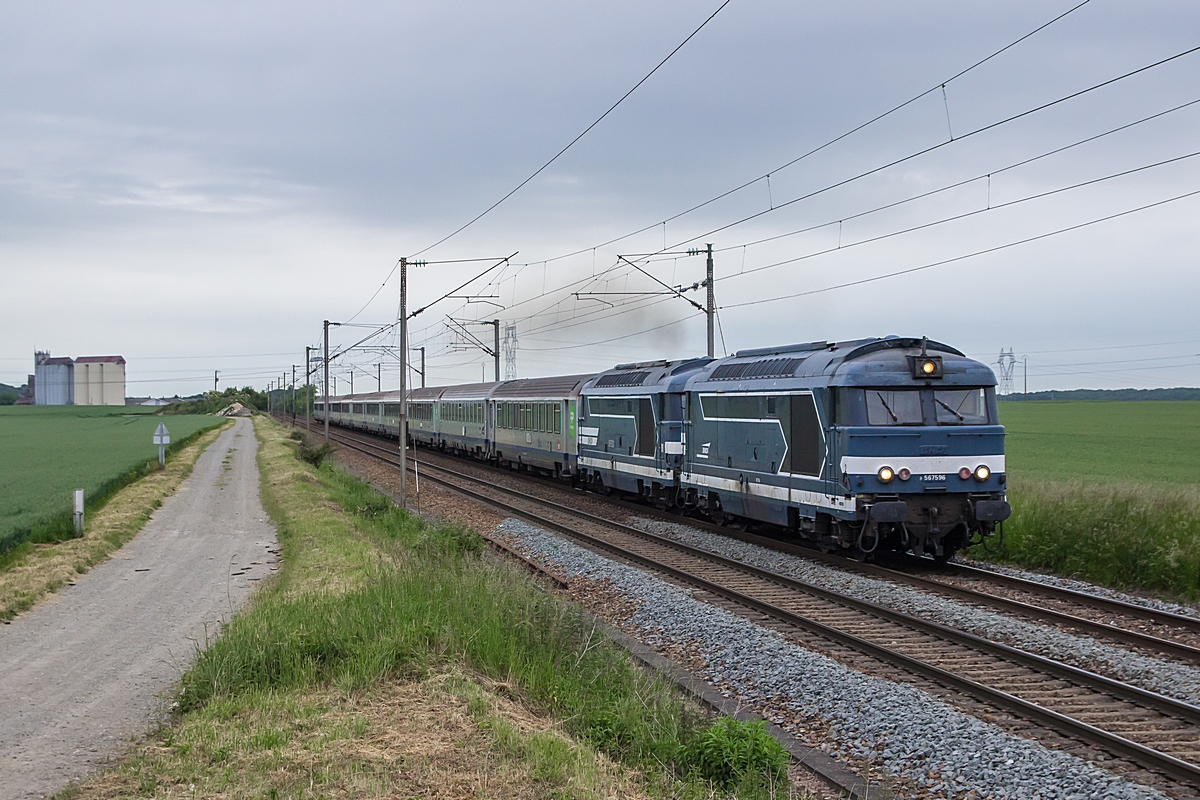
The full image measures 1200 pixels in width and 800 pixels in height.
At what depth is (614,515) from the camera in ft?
82.9

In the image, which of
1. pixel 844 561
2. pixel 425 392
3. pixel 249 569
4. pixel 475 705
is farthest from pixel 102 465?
pixel 475 705

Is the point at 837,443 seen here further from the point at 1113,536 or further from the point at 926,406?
the point at 1113,536

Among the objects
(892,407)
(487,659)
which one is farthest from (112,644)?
(892,407)

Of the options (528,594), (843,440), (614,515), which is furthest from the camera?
(614,515)

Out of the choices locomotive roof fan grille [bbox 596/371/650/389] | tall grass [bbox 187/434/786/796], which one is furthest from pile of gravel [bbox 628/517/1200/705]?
locomotive roof fan grille [bbox 596/371/650/389]

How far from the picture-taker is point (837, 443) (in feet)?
52.6

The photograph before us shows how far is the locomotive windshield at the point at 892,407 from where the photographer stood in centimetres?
1575

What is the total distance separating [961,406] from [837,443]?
6.76 feet

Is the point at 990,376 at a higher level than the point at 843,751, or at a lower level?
higher

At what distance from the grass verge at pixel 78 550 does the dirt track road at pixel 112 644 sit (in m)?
0.32

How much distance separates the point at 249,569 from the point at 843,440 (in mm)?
11428

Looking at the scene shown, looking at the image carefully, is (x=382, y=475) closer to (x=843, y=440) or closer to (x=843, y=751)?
(x=843, y=440)

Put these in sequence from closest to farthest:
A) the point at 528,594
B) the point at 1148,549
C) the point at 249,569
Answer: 1. the point at 528,594
2. the point at 1148,549
3. the point at 249,569

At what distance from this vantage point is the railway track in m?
8.20
